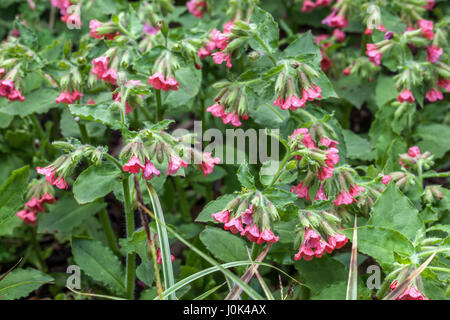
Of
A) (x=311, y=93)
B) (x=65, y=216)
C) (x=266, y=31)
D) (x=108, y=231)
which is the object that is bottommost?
(x=108, y=231)

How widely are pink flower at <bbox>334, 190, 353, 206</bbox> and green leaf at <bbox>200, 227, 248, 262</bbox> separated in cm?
49

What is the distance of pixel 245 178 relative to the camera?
2080 mm

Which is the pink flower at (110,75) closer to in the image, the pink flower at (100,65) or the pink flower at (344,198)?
the pink flower at (100,65)

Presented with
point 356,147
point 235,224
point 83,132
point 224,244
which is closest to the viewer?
point 235,224

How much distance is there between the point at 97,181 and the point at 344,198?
1.02m

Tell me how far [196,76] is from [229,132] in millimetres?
339

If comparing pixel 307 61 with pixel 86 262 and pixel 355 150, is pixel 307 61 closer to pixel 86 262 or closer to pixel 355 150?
pixel 355 150

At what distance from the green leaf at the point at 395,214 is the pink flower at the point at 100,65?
4.35ft

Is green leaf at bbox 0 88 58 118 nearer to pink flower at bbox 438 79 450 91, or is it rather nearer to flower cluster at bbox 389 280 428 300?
flower cluster at bbox 389 280 428 300

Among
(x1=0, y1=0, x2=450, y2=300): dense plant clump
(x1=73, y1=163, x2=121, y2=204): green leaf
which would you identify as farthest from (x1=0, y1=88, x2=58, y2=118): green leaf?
(x1=73, y1=163, x2=121, y2=204): green leaf

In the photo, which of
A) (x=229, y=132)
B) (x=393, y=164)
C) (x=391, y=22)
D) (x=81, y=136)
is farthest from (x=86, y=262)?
(x=391, y=22)

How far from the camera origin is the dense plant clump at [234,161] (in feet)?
6.70

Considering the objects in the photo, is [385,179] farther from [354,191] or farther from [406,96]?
[406,96]

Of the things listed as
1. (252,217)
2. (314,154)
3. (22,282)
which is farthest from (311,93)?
(22,282)
